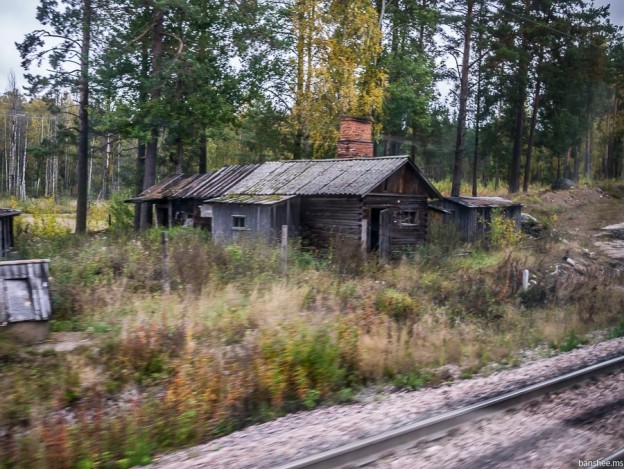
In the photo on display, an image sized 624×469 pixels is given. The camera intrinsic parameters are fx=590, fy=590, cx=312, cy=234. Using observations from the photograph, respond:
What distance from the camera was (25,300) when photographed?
350 inches

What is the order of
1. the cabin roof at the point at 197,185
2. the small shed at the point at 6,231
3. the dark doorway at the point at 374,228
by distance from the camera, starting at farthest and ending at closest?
the cabin roof at the point at 197,185
the dark doorway at the point at 374,228
the small shed at the point at 6,231

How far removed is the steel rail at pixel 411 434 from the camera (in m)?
4.92

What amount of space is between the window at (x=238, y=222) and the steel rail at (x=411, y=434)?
14.4 meters

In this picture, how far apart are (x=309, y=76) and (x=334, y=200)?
11.5 metres

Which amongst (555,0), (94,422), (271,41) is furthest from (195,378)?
(555,0)

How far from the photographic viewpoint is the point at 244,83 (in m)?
28.9

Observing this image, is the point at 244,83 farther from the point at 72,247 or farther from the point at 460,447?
the point at 460,447

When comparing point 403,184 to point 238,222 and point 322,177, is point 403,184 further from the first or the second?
point 238,222

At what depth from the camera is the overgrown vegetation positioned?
20.3 feet

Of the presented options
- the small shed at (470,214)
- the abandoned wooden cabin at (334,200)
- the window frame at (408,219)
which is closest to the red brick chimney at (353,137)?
the abandoned wooden cabin at (334,200)

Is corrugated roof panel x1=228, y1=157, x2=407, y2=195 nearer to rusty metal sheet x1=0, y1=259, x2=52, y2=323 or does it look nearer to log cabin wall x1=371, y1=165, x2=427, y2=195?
log cabin wall x1=371, y1=165, x2=427, y2=195

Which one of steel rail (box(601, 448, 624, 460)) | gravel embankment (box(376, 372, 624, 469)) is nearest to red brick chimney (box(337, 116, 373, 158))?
gravel embankment (box(376, 372, 624, 469))

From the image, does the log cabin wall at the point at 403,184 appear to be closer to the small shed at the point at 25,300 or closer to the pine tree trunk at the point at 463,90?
the pine tree trunk at the point at 463,90

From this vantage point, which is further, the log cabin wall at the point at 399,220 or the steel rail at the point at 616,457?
the log cabin wall at the point at 399,220
